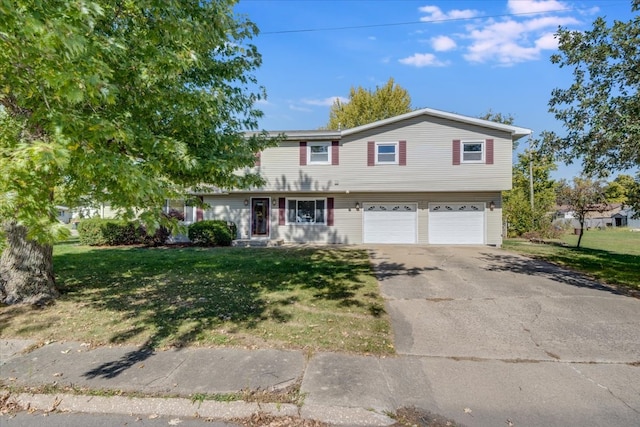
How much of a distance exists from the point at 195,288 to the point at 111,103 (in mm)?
4967

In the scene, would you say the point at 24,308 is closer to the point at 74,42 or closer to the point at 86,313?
the point at 86,313

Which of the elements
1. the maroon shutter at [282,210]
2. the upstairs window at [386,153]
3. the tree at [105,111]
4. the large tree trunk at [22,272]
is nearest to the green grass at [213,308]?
the large tree trunk at [22,272]

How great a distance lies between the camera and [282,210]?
57.2ft

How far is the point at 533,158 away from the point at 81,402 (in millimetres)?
9740

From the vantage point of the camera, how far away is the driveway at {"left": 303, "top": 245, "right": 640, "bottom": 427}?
126 inches

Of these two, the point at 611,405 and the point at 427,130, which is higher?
the point at 427,130

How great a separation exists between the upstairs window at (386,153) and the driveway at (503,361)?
9719mm

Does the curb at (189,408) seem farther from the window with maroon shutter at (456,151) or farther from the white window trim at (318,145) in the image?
the window with maroon shutter at (456,151)

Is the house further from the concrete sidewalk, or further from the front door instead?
the concrete sidewalk

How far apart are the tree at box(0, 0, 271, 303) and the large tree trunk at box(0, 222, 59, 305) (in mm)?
17

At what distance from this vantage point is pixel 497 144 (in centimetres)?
1600

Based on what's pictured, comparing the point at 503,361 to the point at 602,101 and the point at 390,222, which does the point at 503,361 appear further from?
the point at 390,222

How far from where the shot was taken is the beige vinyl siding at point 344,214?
54.1 ft

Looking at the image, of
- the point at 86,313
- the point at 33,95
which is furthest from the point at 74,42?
the point at 86,313
